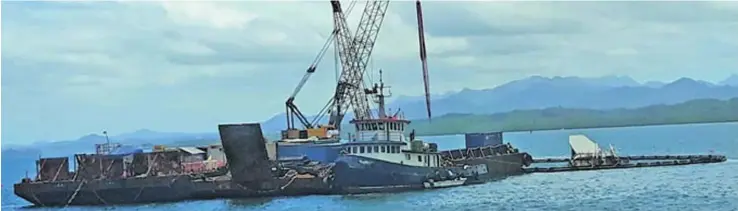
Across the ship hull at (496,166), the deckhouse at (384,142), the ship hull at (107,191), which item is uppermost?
the deckhouse at (384,142)

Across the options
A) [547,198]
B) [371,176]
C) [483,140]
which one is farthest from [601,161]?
[371,176]

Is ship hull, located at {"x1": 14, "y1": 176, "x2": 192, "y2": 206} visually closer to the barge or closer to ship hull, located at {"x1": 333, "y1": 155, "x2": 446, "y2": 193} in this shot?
ship hull, located at {"x1": 333, "y1": 155, "x2": 446, "y2": 193}

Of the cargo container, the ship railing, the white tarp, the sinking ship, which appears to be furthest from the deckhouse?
the white tarp

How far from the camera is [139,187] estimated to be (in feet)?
130

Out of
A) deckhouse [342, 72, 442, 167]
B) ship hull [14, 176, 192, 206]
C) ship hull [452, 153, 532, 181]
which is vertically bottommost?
ship hull [14, 176, 192, 206]

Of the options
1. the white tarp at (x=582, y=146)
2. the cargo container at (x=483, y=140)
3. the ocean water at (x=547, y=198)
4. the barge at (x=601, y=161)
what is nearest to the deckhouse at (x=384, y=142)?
the ocean water at (x=547, y=198)

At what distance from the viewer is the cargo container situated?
61.0 metres

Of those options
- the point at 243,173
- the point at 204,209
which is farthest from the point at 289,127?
the point at 204,209

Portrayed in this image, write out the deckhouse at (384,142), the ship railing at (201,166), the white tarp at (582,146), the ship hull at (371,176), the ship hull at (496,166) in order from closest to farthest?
the ship hull at (371,176), the deckhouse at (384,142), the ship railing at (201,166), the ship hull at (496,166), the white tarp at (582,146)

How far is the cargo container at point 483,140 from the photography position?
200ft

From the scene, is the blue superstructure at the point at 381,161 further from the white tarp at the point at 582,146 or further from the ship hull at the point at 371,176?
the white tarp at the point at 582,146

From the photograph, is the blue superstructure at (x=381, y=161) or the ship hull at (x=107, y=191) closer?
the blue superstructure at (x=381, y=161)

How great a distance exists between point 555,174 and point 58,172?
23224mm

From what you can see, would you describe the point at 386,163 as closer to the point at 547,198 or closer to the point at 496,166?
the point at 547,198
